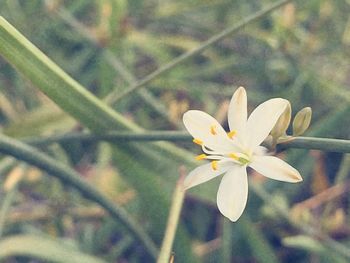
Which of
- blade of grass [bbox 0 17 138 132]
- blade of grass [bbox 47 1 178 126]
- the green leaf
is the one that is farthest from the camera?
blade of grass [bbox 47 1 178 126]

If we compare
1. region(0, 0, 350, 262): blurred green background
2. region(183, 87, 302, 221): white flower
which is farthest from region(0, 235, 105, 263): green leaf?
region(183, 87, 302, 221): white flower

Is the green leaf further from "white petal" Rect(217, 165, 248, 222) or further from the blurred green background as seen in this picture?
"white petal" Rect(217, 165, 248, 222)

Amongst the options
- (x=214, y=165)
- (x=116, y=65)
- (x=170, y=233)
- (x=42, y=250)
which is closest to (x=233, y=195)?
(x=214, y=165)

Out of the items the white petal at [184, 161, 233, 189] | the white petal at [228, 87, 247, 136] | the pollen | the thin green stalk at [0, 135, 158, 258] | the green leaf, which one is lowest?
the white petal at [184, 161, 233, 189]

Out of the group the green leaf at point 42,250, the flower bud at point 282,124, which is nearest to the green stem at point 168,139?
the flower bud at point 282,124

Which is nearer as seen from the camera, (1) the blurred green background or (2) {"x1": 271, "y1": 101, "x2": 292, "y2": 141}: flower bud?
(2) {"x1": 271, "y1": 101, "x2": 292, "y2": 141}: flower bud

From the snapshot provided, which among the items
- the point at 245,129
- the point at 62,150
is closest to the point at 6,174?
the point at 62,150

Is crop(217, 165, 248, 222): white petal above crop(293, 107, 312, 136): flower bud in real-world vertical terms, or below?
below

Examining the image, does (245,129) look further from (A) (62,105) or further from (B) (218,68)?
(B) (218,68)
